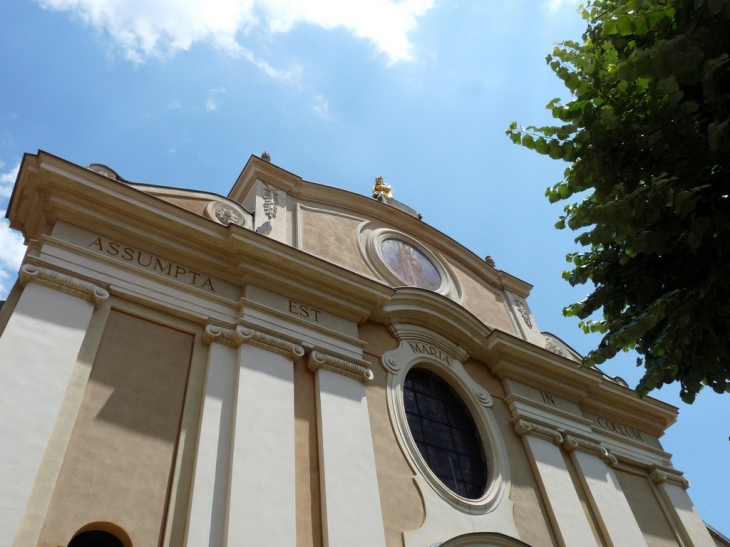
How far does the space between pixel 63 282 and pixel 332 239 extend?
5.11 metres

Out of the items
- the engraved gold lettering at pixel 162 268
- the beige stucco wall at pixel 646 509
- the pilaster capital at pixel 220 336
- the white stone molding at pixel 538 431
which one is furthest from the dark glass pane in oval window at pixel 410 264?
the beige stucco wall at pixel 646 509

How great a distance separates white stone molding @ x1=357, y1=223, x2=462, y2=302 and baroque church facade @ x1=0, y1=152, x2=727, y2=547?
0.06 meters

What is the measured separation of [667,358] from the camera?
596 centimetres

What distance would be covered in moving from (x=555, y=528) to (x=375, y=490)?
11.3 feet

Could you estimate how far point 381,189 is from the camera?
1455 cm

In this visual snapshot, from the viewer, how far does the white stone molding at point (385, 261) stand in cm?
1177

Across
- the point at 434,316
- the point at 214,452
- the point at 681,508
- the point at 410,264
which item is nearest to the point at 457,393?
the point at 434,316

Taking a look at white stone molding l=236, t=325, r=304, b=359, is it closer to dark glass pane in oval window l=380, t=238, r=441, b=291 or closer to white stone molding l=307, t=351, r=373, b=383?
white stone molding l=307, t=351, r=373, b=383

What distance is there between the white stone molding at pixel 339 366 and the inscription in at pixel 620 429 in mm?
5754

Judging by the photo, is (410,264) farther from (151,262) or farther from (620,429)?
(151,262)

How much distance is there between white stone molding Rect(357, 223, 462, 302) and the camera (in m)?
11.8

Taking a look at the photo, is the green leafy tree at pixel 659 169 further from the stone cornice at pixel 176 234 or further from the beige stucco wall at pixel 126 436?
the beige stucco wall at pixel 126 436

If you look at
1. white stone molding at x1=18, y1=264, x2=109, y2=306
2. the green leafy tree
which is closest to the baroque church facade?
white stone molding at x1=18, y1=264, x2=109, y2=306

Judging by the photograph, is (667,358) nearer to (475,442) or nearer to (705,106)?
(705,106)
